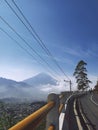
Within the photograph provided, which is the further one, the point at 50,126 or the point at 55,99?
the point at 55,99

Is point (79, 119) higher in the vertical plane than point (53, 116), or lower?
higher

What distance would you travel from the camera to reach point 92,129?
9.62 m

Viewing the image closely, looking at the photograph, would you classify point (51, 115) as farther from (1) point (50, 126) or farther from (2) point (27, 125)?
(2) point (27, 125)

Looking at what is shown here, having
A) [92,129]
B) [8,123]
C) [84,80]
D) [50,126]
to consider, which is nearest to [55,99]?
[50,126]

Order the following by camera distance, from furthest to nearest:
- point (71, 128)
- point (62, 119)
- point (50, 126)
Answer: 1. point (71, 128)
2. point (62, 119)
3. point (50, 126)

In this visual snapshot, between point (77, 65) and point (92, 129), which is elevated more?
point (77, 65)

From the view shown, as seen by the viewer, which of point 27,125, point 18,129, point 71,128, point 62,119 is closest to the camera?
point 18,129

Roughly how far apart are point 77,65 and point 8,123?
381 ft

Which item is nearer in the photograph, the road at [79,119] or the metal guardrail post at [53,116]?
the metal guardrail post at [53,116]

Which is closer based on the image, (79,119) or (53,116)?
(53,116)

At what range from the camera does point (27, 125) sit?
250cm

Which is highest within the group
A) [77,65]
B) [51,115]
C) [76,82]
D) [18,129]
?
[77,65]

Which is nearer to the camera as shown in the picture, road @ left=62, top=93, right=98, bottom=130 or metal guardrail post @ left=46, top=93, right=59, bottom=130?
metal guardrail post @ left=46, top=93, right=59, bottom=130

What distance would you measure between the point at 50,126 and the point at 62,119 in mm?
2780
